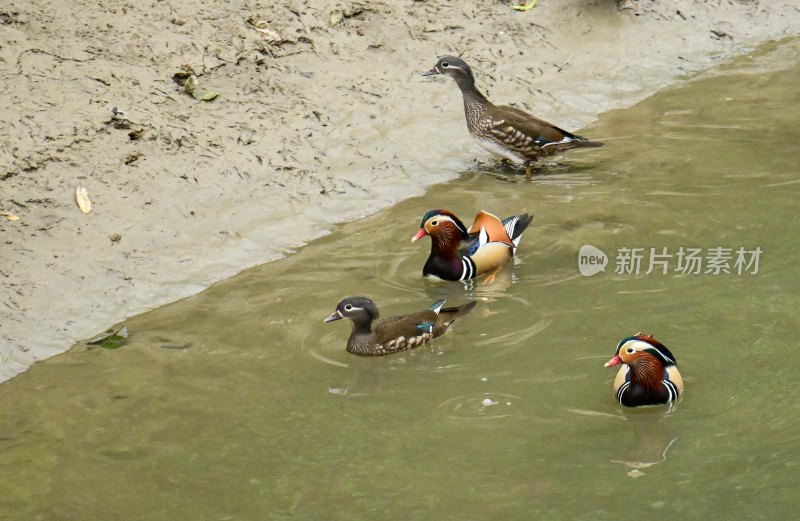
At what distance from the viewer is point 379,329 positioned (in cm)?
805

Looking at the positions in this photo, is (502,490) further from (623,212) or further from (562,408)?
(623,212)

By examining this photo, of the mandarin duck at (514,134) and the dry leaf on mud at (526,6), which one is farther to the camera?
the dry leaf on mud at (526,6)

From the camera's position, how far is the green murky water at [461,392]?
6.17 metres

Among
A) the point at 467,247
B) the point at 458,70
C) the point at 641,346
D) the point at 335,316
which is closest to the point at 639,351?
the point at 641,346

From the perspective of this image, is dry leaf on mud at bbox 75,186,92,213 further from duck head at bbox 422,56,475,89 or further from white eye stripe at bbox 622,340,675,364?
white eye stripe at bbox 622,340,675,364

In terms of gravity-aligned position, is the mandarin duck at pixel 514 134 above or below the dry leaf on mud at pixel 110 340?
above

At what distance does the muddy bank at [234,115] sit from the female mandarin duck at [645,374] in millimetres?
3712

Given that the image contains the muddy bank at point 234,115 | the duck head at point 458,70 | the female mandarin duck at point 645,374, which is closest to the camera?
the female mandarin duck at point 645,374

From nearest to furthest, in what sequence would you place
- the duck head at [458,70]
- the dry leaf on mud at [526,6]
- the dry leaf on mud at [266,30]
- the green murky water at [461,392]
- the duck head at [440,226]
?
1. the green murky water at [461,392]
2. the duck head at [440,226]
3. the duck head at [458,70]
4. the dry leaf on mud at [266,30]
5. the dry leaf on mud at [526,6]

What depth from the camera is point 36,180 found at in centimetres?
962

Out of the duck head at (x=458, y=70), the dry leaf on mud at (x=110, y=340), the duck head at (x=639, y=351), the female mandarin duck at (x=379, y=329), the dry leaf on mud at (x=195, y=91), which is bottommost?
the dry leaf on mud at (x=110, y=340)

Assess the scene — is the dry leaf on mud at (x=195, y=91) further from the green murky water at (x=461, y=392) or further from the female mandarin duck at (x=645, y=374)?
the female mandarin duck at (x=645, y=374)

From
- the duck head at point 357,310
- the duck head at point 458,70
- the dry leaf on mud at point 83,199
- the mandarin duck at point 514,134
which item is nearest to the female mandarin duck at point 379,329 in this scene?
the duck head at point 357,310

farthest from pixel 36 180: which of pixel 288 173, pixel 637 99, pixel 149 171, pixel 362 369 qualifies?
pixel 637 99
